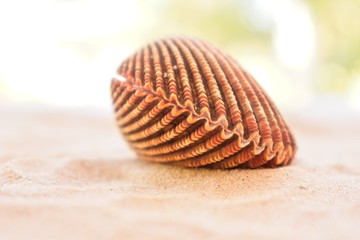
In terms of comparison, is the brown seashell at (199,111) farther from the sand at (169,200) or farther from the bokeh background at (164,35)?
the bokeh background at (164,35)

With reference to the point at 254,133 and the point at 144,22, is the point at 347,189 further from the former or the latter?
the point at 144,22

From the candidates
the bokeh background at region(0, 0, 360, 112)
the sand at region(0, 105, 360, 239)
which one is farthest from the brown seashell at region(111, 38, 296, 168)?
the bokeh background at region(0, 0, 360, 112)

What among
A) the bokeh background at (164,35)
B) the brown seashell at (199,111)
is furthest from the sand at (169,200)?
the bokeh background at (164,35)

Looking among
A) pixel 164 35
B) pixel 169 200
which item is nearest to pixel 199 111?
pixel 169 200

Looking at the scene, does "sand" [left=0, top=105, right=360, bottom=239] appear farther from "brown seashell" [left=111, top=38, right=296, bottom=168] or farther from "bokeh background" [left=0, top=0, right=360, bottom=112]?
"bokeh background" [left=0, top=0, right=360, bottom=112]

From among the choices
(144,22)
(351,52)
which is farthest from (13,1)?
(351,52)

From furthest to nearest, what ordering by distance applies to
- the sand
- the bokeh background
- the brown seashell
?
the bokeh background, the brown seashell, the sand

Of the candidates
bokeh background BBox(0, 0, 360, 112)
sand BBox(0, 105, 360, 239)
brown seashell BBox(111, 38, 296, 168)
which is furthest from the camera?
bokeh background BBox(0, 0, 360, 112)
